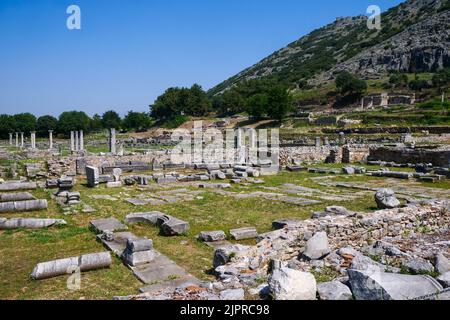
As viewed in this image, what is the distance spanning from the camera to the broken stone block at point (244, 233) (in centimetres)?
992

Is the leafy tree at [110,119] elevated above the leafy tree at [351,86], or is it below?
below

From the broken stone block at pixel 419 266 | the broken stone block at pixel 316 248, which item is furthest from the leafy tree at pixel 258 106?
the broken stone block at pixel 419 266

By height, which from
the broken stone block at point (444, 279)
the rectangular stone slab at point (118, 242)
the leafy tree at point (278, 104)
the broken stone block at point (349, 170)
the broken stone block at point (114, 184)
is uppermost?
the leafy tree at point (278, 104)

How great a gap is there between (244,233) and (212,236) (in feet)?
2.74

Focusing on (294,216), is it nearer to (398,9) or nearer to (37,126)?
(37,126)

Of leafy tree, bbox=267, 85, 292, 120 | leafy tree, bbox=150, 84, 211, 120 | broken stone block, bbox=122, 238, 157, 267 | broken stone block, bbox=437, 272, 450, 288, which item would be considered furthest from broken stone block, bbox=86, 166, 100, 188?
leafy tree, bbox=150, 84, 211, 120

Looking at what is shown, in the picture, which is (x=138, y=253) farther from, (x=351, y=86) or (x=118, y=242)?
(x=351, y=86)

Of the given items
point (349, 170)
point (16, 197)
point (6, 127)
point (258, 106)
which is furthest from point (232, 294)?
point (6, 127)

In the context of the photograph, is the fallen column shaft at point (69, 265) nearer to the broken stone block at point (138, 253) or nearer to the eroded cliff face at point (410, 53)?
the broken stone block at point (138, 253)

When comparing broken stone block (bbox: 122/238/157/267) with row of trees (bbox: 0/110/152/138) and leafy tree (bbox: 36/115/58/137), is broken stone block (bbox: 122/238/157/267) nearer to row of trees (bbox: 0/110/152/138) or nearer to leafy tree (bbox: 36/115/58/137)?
row of trees (bbox: 0/110/152/138)

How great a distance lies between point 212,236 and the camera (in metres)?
9.74

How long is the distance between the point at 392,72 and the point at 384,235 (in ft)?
308

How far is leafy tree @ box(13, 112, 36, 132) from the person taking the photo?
8509cm

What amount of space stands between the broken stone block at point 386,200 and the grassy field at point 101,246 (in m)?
0.50
